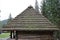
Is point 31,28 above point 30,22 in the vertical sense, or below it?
below

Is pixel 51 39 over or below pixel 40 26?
below

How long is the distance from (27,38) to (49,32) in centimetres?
186

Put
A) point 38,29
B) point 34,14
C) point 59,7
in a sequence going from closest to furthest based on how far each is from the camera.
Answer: point 38,29, point 34,14, point 59,7

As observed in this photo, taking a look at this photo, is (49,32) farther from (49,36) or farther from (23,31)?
(23,31)

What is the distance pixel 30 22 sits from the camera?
16844mm

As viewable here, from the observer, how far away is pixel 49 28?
16.0 metres

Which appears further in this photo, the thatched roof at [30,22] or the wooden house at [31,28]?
the thatched roof at [30,22]

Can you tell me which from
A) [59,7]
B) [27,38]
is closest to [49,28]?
[27,38]

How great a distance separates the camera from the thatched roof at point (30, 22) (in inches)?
634

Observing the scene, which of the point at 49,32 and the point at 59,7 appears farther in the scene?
the point at 59,7

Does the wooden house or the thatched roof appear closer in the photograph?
the wooden house

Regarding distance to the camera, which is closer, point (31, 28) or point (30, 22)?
point (31, 28)

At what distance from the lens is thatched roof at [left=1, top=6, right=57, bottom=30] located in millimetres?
16109

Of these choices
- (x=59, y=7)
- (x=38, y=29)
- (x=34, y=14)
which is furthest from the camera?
(x=59, y=7)
